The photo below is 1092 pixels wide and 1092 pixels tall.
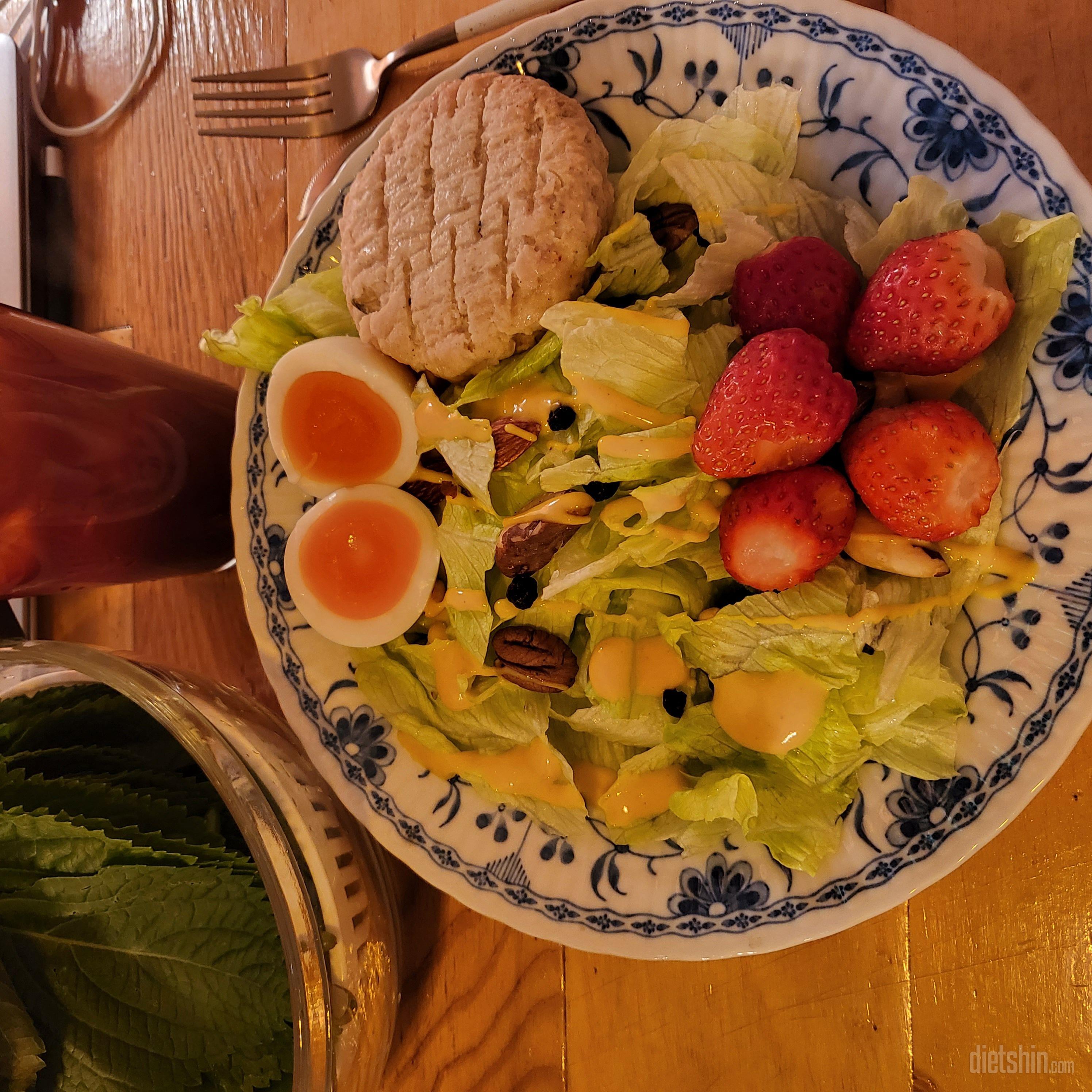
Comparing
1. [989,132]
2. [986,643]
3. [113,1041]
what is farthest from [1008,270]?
[113,1041]

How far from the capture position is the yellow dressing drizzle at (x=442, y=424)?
1230 mm

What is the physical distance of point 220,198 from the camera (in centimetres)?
158

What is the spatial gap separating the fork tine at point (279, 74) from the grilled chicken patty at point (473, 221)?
1.07ft

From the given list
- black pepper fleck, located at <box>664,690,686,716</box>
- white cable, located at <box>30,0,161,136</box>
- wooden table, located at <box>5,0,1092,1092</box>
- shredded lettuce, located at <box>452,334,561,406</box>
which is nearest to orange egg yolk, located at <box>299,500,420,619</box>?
shredded lettuce, located at <box>452,334,561,406</box>

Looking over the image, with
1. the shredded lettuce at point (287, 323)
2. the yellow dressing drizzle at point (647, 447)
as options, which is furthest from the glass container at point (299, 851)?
the yellow dressing drizzle at point (647, 447)

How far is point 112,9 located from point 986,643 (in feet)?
6.76

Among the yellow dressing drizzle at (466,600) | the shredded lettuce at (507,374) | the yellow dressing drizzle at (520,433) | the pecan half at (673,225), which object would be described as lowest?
the yellow dressing drizzle at (466,600)

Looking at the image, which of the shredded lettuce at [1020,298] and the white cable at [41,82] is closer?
the shredded lettuce at [1020,298]

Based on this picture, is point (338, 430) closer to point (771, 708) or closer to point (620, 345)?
point (620, 345)

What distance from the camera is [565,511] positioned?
1.18 m

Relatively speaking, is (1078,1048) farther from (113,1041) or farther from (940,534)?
(113,1041)

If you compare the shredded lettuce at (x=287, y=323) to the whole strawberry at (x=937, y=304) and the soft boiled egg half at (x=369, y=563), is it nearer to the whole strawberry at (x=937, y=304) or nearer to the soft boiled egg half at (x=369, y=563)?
the soft boiled egg half at (x=369, y=563)

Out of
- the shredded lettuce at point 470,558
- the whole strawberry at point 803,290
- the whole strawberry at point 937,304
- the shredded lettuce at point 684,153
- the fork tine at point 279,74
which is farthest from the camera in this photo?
the fork tine at point 279,74

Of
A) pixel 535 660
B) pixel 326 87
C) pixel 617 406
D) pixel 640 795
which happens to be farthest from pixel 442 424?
pixel 326 87
